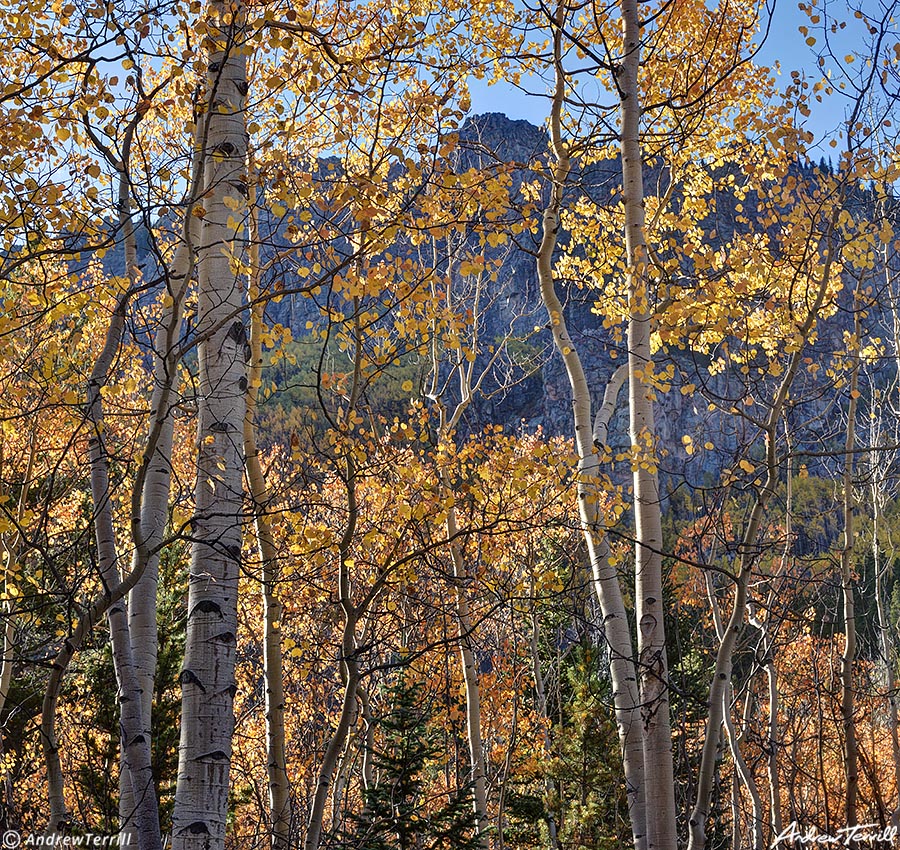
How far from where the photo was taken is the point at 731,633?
134 inches

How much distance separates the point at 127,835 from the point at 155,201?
2453mm

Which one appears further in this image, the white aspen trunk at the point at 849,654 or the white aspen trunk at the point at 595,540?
the white aspen trunk at the point at 849,654

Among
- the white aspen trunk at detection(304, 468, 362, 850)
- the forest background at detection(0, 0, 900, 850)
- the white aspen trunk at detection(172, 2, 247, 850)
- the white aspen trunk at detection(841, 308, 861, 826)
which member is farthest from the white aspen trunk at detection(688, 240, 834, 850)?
the white aspen trunk at detection(841, 308, 861, 826)

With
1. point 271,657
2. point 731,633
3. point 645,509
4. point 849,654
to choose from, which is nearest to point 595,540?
point 645,509

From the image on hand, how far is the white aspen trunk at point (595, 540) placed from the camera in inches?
153

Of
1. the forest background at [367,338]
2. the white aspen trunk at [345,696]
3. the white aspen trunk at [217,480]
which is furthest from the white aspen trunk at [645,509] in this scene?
the white aspen trunk at [217,480]

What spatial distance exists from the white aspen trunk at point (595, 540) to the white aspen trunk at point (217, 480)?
1.81m

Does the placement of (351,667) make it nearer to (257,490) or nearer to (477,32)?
(257,490)

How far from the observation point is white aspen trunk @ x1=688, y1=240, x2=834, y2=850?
10.8 ft

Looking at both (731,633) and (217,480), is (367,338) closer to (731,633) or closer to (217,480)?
(217,480)

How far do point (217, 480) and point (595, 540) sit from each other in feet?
6.97

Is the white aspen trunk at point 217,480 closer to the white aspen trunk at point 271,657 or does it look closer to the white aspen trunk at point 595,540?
the white aspen trunk at point 271,657

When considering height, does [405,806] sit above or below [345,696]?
below

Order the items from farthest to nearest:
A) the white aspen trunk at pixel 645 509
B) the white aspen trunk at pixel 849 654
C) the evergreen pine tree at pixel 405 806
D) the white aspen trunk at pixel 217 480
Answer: the white aspen trunk at pixel 849 654 → the evergreen pine tree at pixel 405 806 → the white aspen trunk at pixel 645 509 → the white aspen trunk at pixel 217 480
